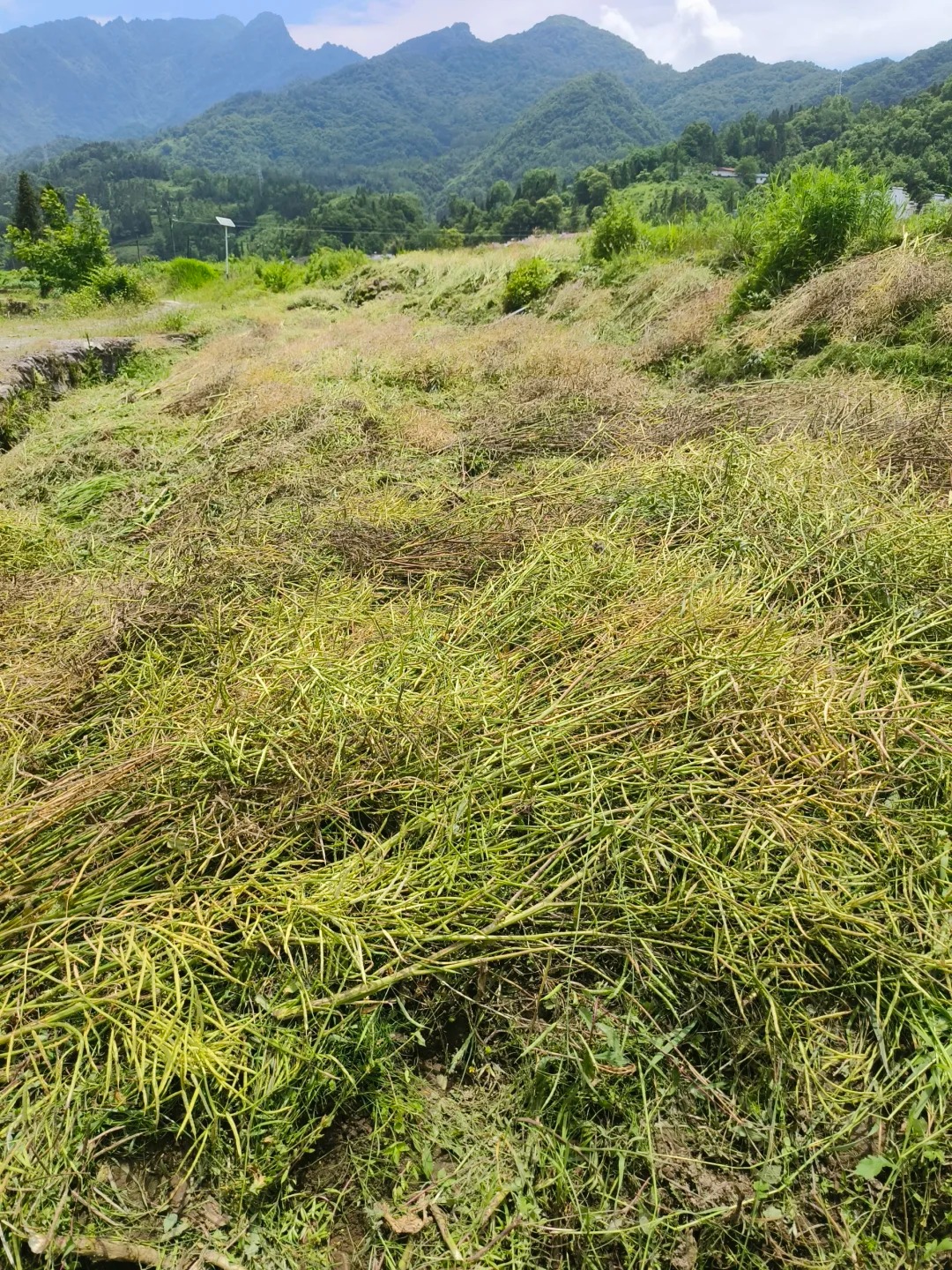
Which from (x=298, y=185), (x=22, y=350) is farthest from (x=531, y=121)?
(x=22, y=350)

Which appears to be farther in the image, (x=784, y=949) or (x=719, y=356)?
(x=719, y=356)

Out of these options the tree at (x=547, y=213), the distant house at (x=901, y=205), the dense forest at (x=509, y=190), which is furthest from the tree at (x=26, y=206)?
the distant house at (x=901, y=205)

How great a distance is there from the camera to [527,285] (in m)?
10.4

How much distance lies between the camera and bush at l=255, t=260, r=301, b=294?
18375 mm

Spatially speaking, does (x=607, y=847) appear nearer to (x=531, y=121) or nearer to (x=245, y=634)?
(x=245, y=634)

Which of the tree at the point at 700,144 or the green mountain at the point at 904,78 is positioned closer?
the tree at the point at 700,144

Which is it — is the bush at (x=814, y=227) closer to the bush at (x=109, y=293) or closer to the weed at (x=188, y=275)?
the bush at (x=109, y=293)

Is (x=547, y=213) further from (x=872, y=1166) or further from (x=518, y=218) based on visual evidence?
(x=872, y=1166)

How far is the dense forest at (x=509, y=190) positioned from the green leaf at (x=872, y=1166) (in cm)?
1358

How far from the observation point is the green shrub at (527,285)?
10383mm

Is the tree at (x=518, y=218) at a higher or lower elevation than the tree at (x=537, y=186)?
lower

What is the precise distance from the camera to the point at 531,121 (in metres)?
117

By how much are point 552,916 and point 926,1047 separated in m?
0.87

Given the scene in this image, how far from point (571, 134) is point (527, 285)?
122 m
